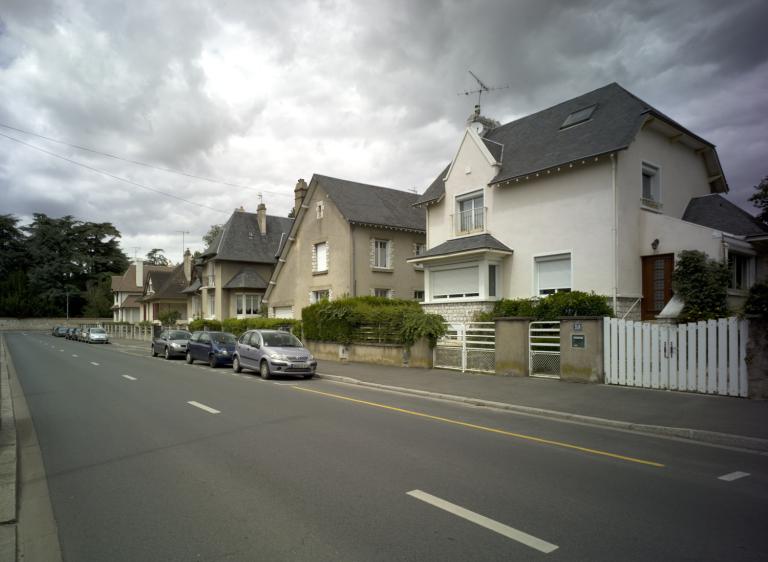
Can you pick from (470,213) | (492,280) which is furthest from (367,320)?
(470,213)

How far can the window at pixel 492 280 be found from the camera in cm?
2116

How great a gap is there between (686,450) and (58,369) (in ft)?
69.9

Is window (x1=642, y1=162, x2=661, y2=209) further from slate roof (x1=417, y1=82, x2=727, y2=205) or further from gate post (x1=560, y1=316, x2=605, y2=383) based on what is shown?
gate post (x1=560, y1=316, x2=605, y2=383)

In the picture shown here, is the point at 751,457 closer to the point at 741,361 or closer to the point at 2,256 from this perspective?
the point at 741,361

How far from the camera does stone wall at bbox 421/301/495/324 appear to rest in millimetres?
20766

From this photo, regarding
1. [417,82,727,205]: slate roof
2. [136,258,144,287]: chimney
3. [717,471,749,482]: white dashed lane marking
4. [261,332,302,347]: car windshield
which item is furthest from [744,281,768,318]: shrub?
[136,258,144,287]: chimney

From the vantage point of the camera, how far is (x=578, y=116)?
21016 mm

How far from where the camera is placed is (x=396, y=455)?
6957 millimetres

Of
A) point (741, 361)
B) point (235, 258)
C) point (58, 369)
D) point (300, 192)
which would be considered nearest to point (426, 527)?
point (741, 361)

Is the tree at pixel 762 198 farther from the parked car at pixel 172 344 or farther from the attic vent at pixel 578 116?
the parked car at pixel 172 344

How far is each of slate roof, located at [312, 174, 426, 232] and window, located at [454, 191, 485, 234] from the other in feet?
23.1

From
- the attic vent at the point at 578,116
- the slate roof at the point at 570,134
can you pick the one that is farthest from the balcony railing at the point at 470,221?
the attic vent at the point at 578,116

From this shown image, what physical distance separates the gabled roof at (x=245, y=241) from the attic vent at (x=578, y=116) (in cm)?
2650

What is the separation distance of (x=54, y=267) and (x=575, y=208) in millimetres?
94612
